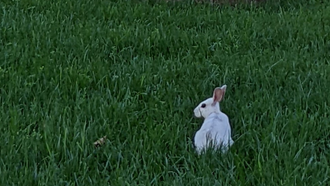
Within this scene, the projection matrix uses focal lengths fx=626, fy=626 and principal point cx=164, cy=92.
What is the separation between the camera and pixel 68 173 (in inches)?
91.2

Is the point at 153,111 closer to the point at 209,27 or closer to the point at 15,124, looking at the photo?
the point at 15,124

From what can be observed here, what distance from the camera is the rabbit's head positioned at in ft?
8.36

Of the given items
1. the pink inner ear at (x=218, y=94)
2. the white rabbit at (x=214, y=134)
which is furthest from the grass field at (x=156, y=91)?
the pink inner ear at (x=218, y=94)

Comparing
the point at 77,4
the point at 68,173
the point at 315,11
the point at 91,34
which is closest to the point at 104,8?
the point at 77,4

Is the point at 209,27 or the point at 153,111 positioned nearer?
the point at 153,111

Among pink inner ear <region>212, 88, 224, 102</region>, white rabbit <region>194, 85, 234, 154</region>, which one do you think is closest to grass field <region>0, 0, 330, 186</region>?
white rabbit <region>194, 85, 234, 154</region>

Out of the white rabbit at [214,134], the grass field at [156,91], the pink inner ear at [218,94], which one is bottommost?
the grass field at [156,91]

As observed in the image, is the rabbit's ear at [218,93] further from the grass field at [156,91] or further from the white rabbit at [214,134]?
the grass field at [156,91]

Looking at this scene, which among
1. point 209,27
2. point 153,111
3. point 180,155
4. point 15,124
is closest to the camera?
point 180,155

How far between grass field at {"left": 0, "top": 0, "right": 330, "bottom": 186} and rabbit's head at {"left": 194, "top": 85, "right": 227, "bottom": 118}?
0.09 m

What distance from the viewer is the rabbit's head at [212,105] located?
8.36 feet

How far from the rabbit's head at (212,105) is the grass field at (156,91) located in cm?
9

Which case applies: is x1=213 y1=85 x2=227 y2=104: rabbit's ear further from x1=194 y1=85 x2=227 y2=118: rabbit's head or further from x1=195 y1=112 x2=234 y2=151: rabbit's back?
x1=195 y1=112 x2=234 y2=151: rabbit's back

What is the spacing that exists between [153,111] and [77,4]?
193cm
